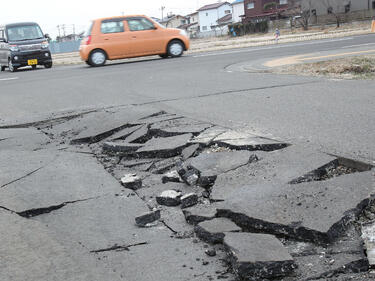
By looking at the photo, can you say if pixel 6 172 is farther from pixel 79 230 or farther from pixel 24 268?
pixel 24 268

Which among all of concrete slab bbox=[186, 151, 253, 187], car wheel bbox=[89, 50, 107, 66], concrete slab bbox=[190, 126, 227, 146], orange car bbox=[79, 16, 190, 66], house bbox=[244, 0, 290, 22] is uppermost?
house bbox=[244, 0, 290, 22]

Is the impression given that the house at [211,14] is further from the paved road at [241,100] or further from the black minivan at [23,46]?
the paved road at [241,100]

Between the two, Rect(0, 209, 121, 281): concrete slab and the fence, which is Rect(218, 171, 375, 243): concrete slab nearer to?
Rect(0, 209, 121, 281): concrete slab

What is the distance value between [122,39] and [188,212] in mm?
15510

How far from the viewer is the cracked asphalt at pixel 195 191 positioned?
2.38 m

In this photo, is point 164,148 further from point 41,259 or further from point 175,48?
A: point 175,48

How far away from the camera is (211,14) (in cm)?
10300

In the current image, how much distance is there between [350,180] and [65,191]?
208 cm

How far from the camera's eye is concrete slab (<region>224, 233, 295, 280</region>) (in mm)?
2189

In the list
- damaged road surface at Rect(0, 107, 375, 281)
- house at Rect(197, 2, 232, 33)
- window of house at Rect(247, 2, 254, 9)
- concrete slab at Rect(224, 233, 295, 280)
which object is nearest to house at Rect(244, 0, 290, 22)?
window of house at Rect(247, 2, 254, 9)

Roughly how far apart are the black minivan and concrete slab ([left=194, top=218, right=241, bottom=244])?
56.8 feet

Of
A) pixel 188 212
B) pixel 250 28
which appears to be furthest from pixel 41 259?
pixel 250 28

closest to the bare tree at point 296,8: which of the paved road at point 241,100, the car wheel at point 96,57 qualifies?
the car wheel at point 96,57

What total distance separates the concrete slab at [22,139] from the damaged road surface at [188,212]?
426mm
